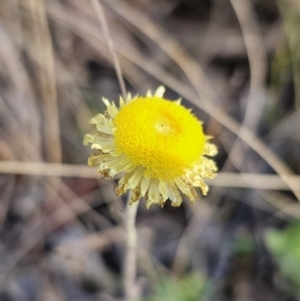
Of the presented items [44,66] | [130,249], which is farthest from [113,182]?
[44,66]

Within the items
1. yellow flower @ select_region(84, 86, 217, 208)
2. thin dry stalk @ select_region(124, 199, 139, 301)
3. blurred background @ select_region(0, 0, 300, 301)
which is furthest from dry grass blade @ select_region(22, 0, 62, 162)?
yellow flower @ select_region(84, 86, 217, 208)

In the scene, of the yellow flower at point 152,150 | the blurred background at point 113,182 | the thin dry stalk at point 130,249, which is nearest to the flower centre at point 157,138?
the yellow flower at point 152,150

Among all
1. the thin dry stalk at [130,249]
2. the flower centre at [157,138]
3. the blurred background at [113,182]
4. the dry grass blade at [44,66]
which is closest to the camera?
the flower centre at [157,138]

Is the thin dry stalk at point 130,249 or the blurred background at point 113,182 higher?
the blurred background at point 113,182

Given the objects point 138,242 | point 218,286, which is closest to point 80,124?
point 138,242

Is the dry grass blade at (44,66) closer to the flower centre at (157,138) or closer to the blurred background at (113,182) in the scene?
the blurred background at (113,182)

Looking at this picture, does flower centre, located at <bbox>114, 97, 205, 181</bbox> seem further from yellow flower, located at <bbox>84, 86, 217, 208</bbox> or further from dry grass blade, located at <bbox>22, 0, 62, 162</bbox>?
dry grass blade, located at <bbox>22, 0, 62, 162</bbox>

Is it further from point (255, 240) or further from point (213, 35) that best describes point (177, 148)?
point (213, 35)
